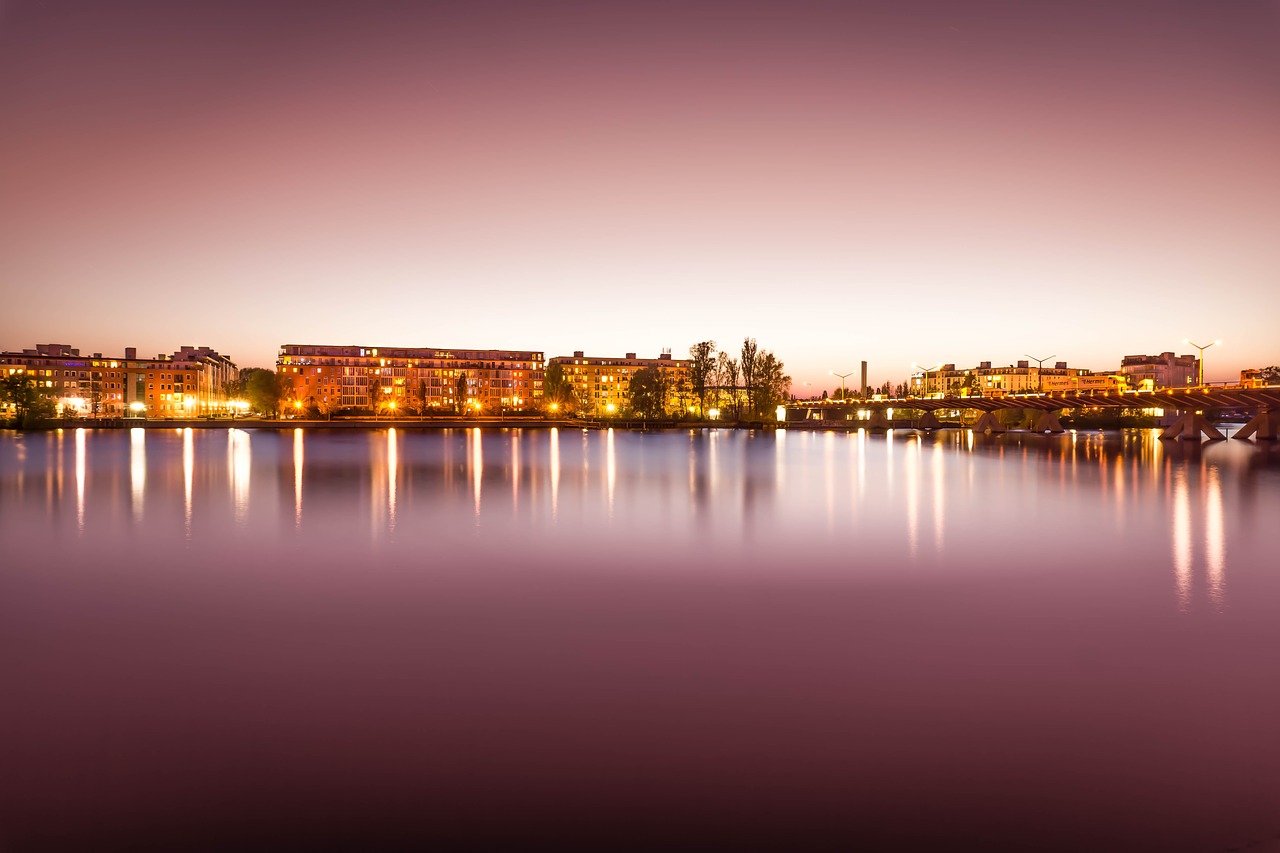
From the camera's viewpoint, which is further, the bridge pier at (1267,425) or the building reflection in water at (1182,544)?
the bridge pier at (1267,425)

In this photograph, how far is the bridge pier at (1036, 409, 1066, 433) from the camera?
123631 mm

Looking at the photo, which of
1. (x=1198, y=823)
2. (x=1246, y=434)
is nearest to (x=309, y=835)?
(x=1198, y=823)

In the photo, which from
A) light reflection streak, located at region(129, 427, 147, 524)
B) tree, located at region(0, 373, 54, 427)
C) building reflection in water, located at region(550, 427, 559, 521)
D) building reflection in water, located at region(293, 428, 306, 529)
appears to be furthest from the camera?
tree, located at region(0, 373, 54, 427)

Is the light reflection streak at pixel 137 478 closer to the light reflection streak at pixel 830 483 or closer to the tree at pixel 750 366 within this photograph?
the light reflection streak at pixel 830 483

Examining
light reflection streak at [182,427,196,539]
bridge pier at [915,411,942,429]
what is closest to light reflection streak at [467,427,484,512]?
light reflection streak at [182,427,196,539]

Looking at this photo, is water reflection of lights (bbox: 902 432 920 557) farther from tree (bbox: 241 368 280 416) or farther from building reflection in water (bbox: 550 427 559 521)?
tree (bbox: 241 368 280 416)

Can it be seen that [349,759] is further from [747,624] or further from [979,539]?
[979,539]

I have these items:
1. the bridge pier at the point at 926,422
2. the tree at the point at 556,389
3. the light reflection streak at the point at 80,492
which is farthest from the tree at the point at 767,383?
the light reflection streak at the point at 80,492

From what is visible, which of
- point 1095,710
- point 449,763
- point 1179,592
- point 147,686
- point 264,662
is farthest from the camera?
point 1179,592

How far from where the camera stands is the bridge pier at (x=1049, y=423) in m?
124

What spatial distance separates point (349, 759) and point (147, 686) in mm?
3920

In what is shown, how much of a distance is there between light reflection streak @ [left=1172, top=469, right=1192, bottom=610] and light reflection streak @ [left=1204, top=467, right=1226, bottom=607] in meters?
0.39

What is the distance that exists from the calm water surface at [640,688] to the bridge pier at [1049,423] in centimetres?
11063

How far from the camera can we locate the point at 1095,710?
29.5 ft
